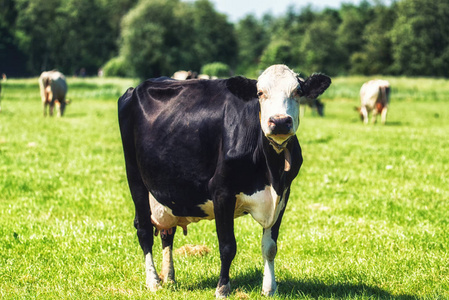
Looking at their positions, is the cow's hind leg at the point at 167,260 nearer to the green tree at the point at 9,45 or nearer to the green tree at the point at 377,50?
the green tree at the point at 9,45

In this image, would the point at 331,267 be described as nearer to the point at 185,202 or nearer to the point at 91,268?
the point at 185,202

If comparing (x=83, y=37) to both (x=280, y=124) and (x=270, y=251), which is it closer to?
(x=270, y=251)

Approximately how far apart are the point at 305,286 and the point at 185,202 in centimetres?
134

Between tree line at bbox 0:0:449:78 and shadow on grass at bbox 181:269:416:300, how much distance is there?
5416cm

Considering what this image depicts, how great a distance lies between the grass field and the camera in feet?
17.5

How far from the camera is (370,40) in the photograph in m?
99.8

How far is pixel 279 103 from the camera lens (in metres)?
4.25

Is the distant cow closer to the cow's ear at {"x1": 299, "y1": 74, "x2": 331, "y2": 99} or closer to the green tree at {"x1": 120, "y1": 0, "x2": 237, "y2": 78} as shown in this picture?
the cow's ear at {"x1": 299, "y1": 74, "x2": 331, "y2": 99}

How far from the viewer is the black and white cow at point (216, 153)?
447cm

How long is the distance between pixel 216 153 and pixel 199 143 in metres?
0.18

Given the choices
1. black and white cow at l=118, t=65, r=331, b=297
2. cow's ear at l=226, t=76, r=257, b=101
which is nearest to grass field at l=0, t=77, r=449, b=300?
black and white cow at l=118, t=65, r=331, b=297

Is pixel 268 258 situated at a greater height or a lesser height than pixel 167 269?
greater

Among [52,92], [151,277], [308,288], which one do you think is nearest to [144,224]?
[151,277]

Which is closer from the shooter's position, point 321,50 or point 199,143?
point 199,143
